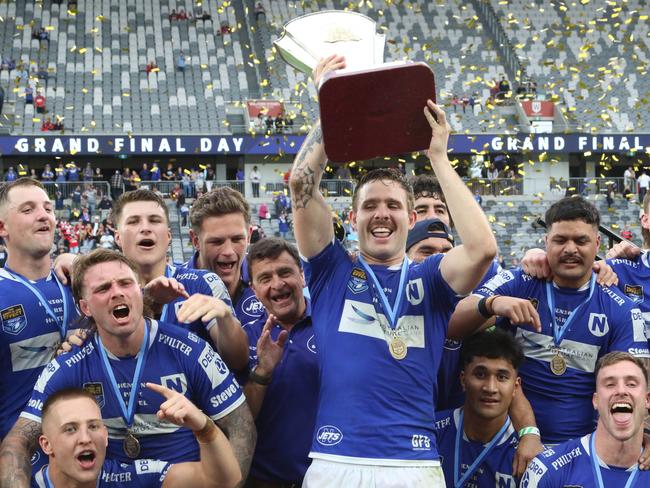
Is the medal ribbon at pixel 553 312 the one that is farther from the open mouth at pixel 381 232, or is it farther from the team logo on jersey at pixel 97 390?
the team logo on jersey at pixel 97 390

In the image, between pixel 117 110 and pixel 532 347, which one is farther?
pixel 117 110

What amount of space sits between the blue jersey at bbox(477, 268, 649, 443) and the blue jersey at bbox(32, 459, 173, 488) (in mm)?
1730

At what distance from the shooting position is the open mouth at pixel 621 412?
3.98 metres

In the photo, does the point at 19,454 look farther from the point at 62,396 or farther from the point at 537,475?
the point at 537,475

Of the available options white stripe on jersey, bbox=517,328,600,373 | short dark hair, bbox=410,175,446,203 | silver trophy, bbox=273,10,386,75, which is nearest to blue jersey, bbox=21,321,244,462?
silver trophy, bbox=273,10,386,75

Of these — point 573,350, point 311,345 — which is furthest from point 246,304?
point 573,350

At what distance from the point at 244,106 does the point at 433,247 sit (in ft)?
84.0

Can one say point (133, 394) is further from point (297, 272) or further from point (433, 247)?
point (433, 247)

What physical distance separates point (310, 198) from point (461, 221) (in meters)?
0.58

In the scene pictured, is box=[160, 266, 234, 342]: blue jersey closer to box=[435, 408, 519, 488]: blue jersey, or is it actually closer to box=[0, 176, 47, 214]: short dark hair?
box=[0, 176, 47, 214]: short dark hair

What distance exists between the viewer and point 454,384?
4438 mm

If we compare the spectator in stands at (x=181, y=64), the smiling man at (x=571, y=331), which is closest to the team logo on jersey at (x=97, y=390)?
the smiling man at (x=571, y=331)

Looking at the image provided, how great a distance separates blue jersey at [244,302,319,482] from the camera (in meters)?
4.13

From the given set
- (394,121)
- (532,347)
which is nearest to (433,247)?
(532,347)
